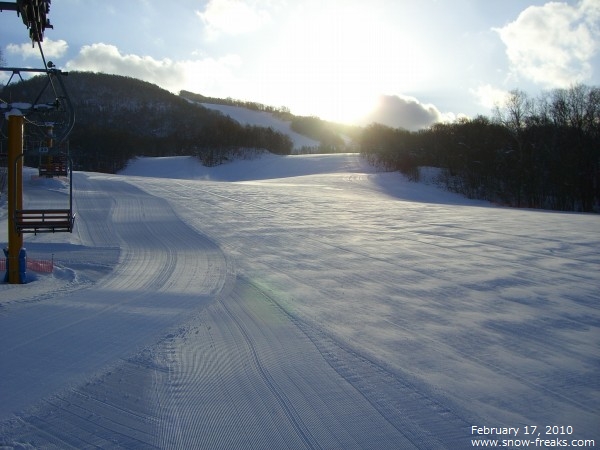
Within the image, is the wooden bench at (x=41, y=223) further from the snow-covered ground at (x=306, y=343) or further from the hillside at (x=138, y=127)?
the hillside at (x=138, y=127)

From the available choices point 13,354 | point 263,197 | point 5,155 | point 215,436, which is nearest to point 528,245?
point 215,436

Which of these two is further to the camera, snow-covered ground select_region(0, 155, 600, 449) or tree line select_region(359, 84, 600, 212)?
tree line select_region(359, 84, 600, 212)

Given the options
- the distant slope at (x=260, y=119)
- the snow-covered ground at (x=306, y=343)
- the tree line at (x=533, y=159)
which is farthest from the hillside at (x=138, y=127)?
the snow-covered ground at (x=306, y=343)

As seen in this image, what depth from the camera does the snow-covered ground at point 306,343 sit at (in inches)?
179

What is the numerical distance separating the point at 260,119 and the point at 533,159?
127m

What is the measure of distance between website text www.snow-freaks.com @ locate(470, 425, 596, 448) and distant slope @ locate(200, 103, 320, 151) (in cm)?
13529

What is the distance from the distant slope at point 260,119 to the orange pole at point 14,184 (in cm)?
12891

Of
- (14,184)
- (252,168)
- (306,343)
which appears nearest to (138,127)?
(252,168)

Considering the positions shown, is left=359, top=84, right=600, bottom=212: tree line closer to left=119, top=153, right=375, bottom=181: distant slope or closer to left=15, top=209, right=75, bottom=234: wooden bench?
left=119, top=153, right=375, bottom=181: distant slope

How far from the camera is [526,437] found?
437 cm

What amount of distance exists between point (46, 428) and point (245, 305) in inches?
176

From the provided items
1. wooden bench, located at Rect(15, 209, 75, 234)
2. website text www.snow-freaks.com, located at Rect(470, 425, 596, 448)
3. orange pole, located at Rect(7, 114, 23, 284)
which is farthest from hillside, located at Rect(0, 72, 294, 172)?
website text www.snow-freaks.com, located at Rect(470, 425, 596, 448)

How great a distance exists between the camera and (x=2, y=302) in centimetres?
862

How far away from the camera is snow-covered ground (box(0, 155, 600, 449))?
4559 mm
